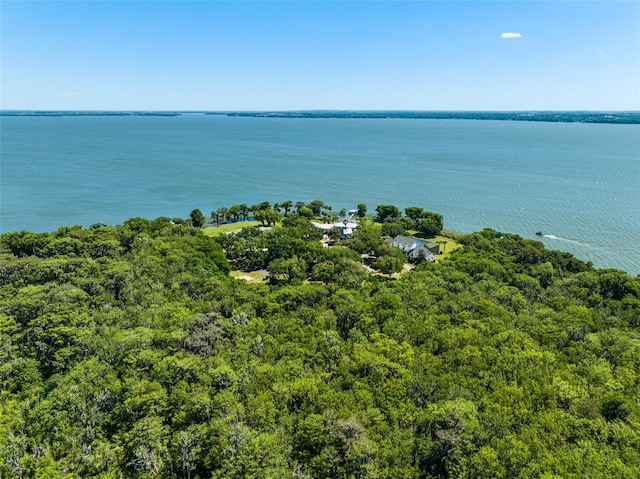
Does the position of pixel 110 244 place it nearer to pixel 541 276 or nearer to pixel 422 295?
pixel 422 295

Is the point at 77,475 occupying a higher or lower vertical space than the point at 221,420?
lower

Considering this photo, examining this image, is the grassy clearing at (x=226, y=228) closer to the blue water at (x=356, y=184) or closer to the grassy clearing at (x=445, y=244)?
the blue water at (x=356, y=184)

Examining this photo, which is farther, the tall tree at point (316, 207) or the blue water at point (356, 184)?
the tall tree at point (316, 207)

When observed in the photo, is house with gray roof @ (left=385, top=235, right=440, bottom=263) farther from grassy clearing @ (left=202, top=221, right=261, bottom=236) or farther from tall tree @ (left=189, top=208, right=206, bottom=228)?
tall tree @ (left=189, top=208, right=206, bottom=228)

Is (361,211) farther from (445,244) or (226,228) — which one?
(226,228)

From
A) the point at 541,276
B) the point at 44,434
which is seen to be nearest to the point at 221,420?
the point at 44,434

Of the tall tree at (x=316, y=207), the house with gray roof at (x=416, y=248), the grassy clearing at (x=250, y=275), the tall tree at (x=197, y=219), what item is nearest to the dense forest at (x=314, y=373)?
the grassy clearing at (x=250, y=275)
